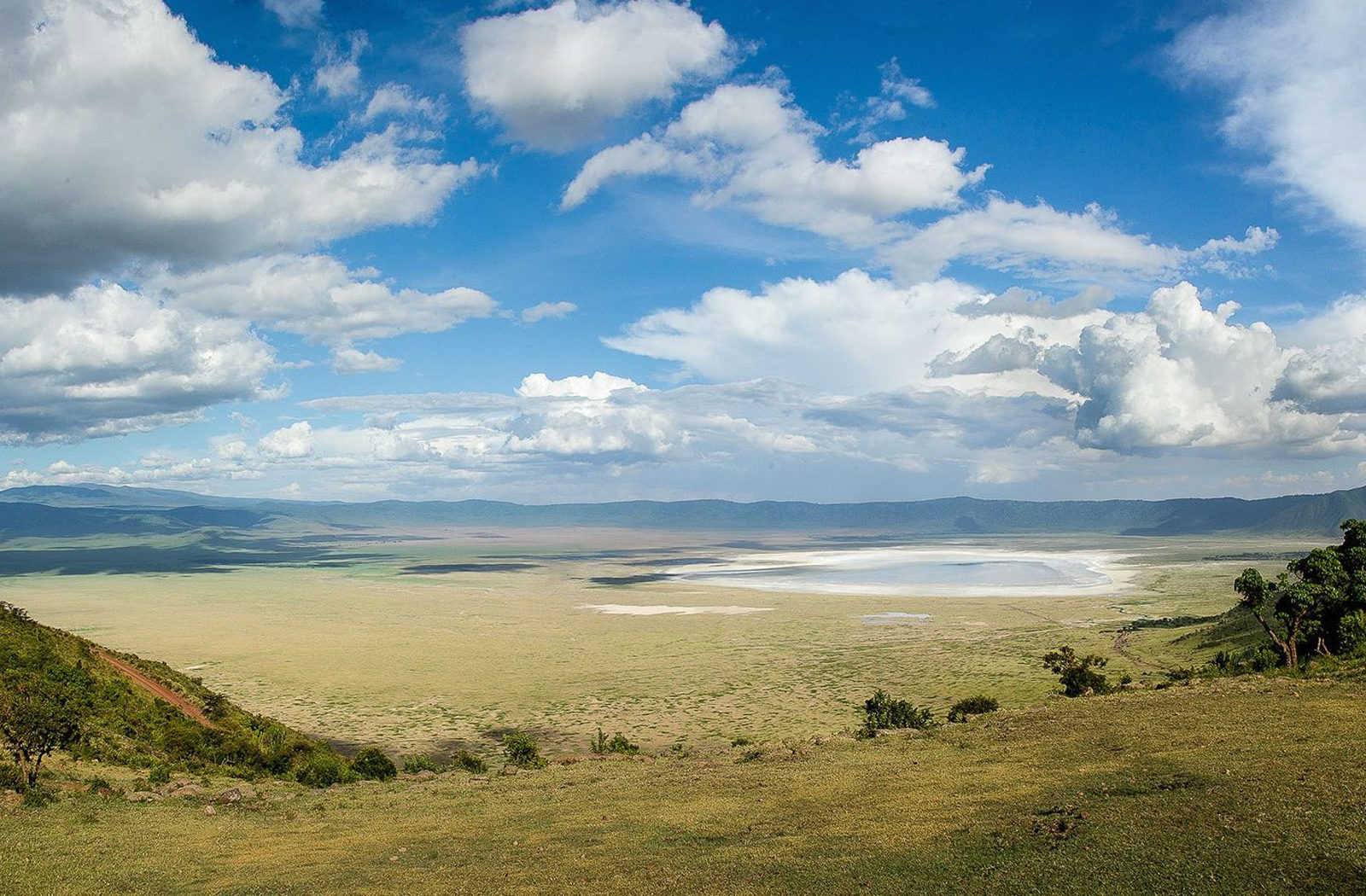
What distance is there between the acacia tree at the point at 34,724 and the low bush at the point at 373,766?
41.8ft

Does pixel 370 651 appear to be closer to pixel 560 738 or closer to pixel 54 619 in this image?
Result: pixel 560 738

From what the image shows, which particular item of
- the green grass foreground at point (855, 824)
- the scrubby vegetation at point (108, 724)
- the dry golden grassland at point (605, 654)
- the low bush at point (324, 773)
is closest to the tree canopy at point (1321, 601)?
the green grass foreground at point (855, 824)

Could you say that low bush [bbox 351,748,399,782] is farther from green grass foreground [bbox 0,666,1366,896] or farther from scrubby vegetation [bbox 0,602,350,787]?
green grass foreground [bbox 0,666,1366,896]

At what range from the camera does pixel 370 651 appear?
99938 mm

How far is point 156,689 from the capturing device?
181 feet

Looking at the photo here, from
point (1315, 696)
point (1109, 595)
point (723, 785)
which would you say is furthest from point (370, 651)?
point (1109, 595)

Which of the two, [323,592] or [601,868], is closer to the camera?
[601,868]

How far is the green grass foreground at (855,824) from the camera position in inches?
745

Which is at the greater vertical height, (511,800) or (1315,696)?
(1315,696)

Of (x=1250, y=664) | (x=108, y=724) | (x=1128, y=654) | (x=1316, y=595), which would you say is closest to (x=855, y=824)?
(x=1250, y=664)

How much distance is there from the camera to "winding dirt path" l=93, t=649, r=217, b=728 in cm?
5256

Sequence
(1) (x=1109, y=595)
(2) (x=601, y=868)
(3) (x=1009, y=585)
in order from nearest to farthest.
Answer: (2) (x=601, y=868) → (1) (x=1109, y=595) → (3) (x=1009, y=585)

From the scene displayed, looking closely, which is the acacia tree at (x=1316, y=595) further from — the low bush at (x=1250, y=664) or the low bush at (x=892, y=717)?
the low bush at (x=892, y=717)

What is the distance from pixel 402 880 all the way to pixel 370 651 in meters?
84.0
